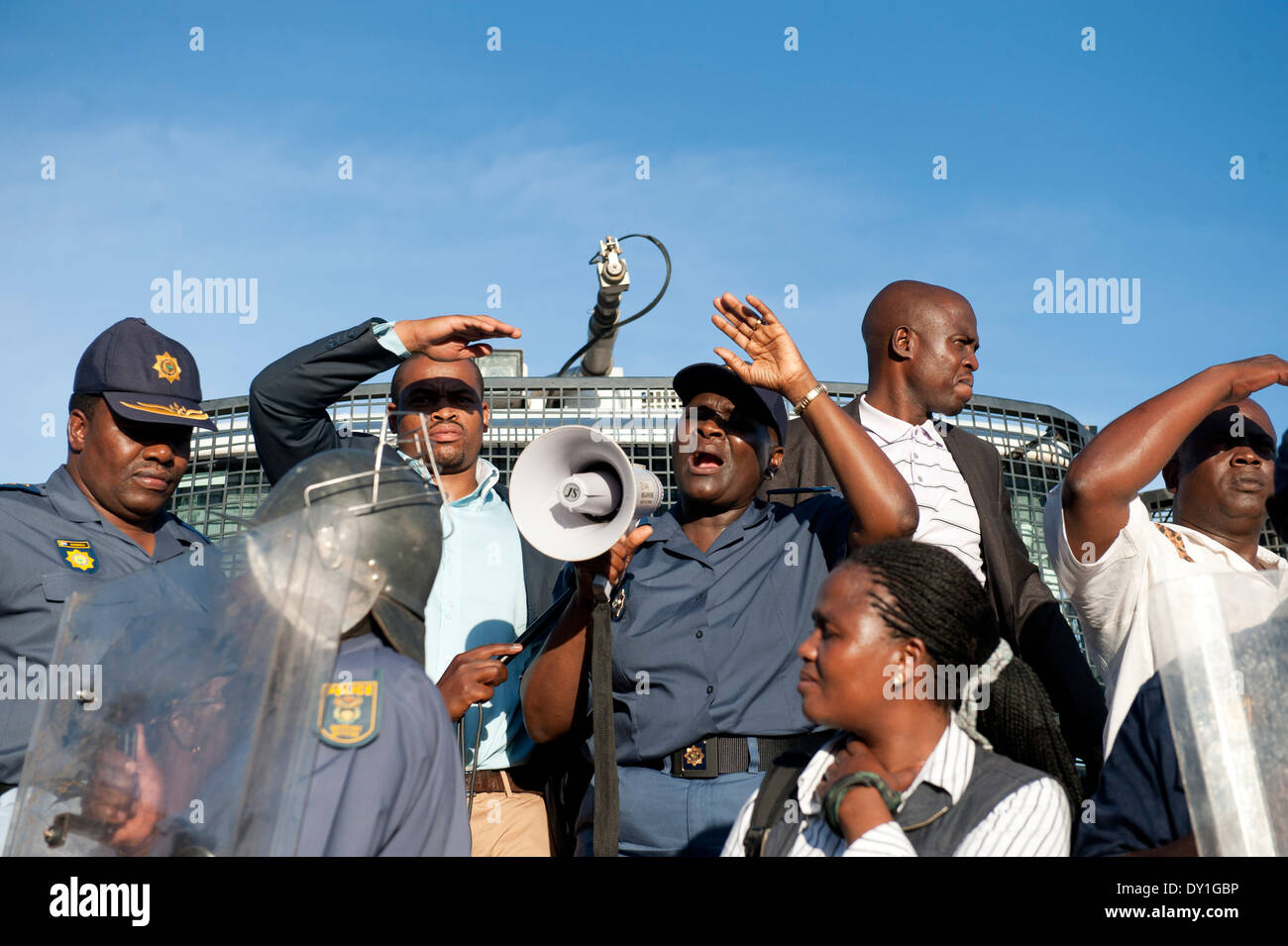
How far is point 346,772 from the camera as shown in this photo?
2672 mm

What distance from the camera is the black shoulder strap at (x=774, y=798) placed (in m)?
3.12

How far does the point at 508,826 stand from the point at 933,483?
82.8 inches

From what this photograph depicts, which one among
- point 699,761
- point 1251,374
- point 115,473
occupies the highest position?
point 1251,374

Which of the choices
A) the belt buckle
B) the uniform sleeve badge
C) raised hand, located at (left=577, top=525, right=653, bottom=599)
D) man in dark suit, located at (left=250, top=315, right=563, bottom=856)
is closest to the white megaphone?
raised hand, located at (left=577, top=525, right=653, bottom=599)

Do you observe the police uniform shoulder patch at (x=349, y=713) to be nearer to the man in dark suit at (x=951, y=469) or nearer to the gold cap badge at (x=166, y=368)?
the man in dark suit at (x=951, y=469)

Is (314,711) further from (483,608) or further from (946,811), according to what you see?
(483,608)

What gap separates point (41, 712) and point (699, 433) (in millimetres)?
2566

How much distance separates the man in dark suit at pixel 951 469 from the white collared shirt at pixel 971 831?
1415 millimetres

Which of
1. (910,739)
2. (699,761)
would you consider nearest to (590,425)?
(699,761)

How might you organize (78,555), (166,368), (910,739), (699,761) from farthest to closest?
(166,368)
(78,555)
(699,761)
(910,739)

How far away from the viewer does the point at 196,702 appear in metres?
2.73

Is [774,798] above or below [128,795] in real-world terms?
below

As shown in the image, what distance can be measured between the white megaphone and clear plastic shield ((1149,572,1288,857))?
72.7 inches
